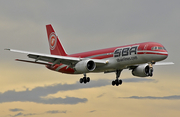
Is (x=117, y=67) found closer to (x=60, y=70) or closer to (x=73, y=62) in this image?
(x=73, y=62)

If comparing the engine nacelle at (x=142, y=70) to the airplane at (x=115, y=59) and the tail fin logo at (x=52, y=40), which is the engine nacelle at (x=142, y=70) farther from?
the tail fin logo at (x=52, y=40)

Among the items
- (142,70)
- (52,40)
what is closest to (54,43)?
(52,40)

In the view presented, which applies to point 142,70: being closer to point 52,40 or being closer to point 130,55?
point 130,55

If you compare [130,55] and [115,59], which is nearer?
[130,55]

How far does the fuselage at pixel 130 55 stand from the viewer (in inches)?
1881

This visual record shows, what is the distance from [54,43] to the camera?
65.5 metres

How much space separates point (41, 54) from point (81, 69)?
5.87m

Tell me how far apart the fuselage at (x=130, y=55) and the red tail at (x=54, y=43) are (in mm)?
9965

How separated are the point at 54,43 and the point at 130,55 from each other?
20384 mm

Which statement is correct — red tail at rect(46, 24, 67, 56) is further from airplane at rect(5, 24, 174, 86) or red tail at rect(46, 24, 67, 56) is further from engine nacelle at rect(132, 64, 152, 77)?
engine nacelle at rect(132, 64, 152, 77)

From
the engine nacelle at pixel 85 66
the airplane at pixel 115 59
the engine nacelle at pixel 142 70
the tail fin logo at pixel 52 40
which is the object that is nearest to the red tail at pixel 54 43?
the tail fin logo at pixel 52 40

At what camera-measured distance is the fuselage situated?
47.8 metres

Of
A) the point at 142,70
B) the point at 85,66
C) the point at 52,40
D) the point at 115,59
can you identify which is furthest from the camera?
the point at 52,40

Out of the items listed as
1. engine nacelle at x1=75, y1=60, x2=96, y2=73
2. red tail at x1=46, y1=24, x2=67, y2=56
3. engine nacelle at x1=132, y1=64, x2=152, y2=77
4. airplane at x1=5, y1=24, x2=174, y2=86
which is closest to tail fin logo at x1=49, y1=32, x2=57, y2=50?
red tail at x1=46, y1=24, x2=67, y2=56
